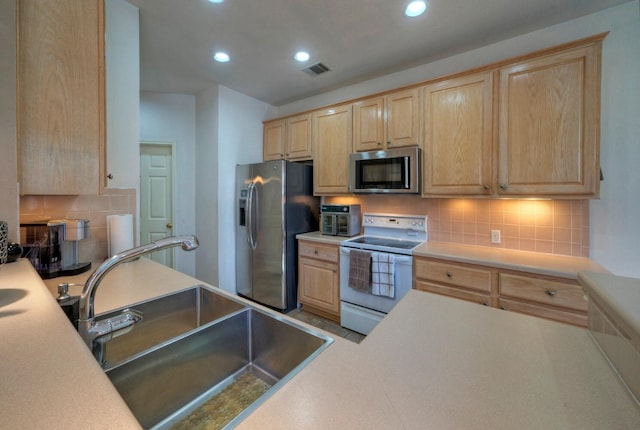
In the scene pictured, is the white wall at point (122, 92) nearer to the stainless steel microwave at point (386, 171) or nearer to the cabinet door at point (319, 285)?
Result: the cabinet door at point (319, 285)

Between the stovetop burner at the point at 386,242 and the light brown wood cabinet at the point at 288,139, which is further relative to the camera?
the light brown wood cabinet at the point at 288,139

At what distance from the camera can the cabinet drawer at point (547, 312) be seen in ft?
5.22

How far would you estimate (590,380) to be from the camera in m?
0.60

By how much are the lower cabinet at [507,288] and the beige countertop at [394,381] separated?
42.6 inches

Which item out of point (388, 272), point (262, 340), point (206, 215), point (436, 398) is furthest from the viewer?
point (206, 215)

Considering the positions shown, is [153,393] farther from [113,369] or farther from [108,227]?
[108,227]

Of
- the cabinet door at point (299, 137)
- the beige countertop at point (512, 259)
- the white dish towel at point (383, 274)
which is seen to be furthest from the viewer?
the cabinet door at point (299, 137)

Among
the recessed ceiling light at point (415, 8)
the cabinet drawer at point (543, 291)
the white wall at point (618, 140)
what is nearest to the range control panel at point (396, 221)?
the cabinet drawer at point (543, 291)

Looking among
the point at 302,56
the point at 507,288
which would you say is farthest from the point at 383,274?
the point at 302,56

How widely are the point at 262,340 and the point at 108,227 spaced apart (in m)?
1.46

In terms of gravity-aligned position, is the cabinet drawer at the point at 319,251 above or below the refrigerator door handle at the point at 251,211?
below

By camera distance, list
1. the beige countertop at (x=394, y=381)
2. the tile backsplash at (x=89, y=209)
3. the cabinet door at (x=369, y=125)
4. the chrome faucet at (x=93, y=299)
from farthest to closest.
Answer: the cabinet door at (x=369, y=125)
the tile backsplash at (x=89, y=209)
the chrome faucet at (x=93, y=299)
the beige countertop at (x=394, y=381)

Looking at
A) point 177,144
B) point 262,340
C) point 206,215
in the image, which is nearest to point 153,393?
point 262,340

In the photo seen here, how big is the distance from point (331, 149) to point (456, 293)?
1865 millimetres
